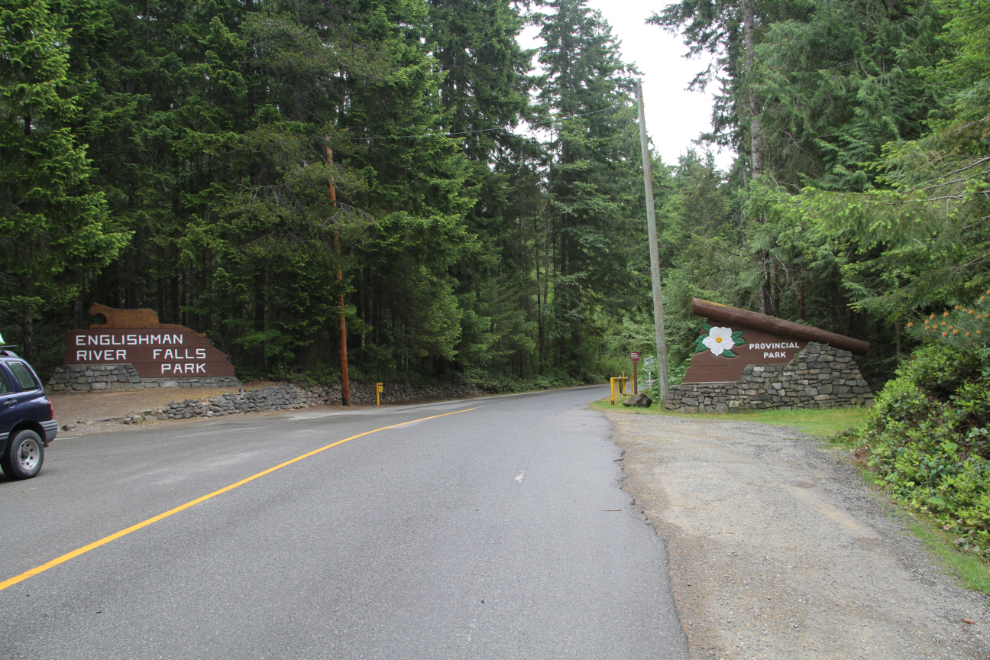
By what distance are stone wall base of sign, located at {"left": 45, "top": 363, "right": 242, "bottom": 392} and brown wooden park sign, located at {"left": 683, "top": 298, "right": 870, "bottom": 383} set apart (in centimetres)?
1508

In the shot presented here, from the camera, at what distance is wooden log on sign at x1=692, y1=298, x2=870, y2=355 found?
16.3 meters

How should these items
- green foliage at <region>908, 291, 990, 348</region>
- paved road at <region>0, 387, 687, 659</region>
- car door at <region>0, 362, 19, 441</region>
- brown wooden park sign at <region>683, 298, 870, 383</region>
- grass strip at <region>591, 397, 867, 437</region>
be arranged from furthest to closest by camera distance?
brown wooden park sign at <region>683, 298, 870, 383</region>
grass strip at <region>591, 397, 867, 437</region>
green foliage at <region>908, 291, 990, 348</region>
car door at <region>0, 362, 19, 441</region>
paved road at <region>0, 387, 687, 659</region>

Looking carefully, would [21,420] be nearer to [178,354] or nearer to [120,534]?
[120,534]

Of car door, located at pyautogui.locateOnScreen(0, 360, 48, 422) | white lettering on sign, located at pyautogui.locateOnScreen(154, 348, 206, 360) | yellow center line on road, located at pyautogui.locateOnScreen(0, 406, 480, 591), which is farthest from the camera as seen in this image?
white lettering on sign, located at pyautogui.locateOnScreen(154, 348, 206, 360)

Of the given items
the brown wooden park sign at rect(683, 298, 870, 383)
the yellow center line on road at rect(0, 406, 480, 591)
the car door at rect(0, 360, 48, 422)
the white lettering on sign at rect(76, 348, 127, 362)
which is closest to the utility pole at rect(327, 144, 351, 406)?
the white lettering on sign at rect(76, 348, 127, 362)

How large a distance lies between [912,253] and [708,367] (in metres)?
6.88

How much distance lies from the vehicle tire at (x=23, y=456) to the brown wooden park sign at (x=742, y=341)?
14939 millimetres

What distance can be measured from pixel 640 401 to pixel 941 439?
42.6ft

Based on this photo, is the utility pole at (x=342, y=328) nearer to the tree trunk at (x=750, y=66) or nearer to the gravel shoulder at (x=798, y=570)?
the tree trunk at (x=750, y=66)

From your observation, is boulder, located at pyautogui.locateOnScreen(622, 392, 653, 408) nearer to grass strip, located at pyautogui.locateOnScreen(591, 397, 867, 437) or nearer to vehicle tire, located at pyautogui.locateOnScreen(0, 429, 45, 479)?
grass strip, located at pyautogui.locateOnScreen(591, 397, 867, 437)

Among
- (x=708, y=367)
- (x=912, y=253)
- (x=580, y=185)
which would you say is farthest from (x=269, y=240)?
(x=580, y=185)

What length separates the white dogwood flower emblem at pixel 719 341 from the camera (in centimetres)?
1700

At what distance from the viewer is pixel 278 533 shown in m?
5.31

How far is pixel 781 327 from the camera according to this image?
1639 centimetres
